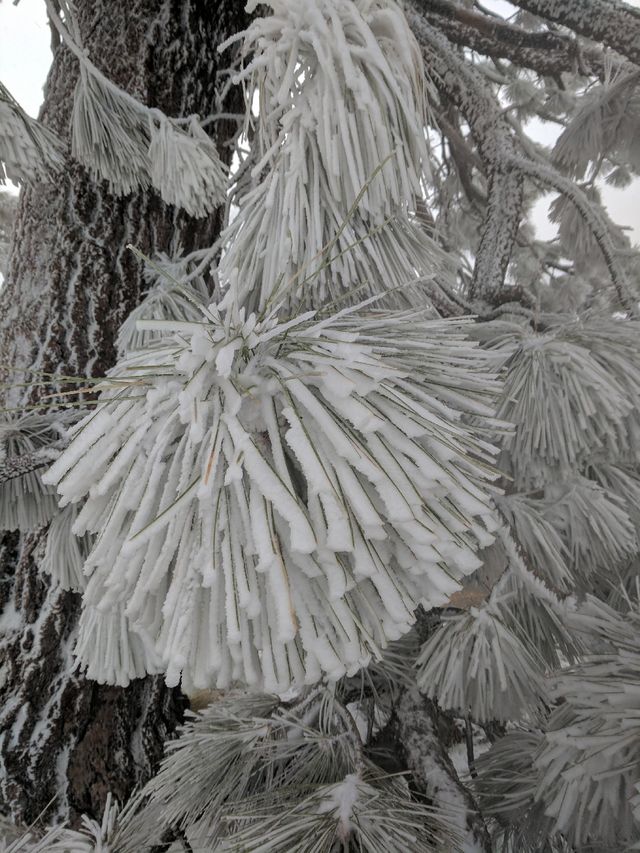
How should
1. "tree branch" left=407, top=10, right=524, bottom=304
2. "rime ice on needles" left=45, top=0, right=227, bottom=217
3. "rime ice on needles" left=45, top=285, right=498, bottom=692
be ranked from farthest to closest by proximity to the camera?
"tree branch" left=407, top=10, right=524, bottom=304 → "rime ice on needles" left=45, top=0, right=227, bottom=217 → "rime ice on needles" left=45, top=285, right=498, bottom=692

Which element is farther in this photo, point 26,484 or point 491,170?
point 491,170

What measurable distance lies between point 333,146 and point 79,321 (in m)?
0.46

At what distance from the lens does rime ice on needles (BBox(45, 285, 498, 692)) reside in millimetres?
189

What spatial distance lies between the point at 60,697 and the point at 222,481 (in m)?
0.55

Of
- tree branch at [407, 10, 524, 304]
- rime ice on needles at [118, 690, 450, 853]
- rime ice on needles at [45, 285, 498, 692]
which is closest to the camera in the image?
rime ice on needles at [45, 285, 498, 692]

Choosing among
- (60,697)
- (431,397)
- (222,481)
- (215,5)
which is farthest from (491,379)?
(215,5)

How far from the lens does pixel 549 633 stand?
0.60 meters

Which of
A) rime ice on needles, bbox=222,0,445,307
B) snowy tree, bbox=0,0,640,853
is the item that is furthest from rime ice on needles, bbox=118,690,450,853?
rime ice on needles, bbox=222,0,445,307

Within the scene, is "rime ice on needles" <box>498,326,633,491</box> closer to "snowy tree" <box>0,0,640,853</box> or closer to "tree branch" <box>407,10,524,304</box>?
"snowy tree" <box>0,0,640,853</box>

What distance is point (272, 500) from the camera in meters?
0.19

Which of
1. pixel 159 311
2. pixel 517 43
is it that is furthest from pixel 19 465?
pixel 517 43

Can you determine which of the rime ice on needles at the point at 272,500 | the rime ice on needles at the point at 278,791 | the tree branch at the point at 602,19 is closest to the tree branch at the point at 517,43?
the tree branch at the point at 602,19

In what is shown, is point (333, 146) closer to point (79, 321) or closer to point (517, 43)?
point (79, 321)

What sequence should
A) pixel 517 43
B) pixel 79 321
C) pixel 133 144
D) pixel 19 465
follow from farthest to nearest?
pixel 517 43 < pixel 79 321 < pixel 133 144 < pixel 19 465
